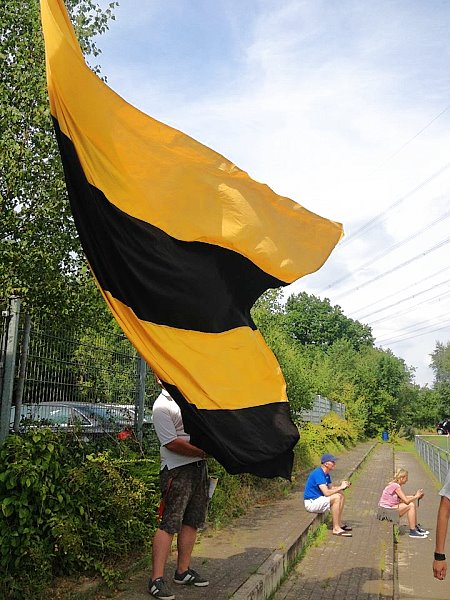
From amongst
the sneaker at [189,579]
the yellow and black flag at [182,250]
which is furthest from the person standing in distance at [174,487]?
the yellow and black flag at [182,250]

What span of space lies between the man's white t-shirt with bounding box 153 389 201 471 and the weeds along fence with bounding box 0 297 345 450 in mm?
1438

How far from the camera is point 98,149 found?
460 centimetres

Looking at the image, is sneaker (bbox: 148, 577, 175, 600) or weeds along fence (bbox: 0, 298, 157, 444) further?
weeds along fence (bbox: 0, 298, 157, 444)

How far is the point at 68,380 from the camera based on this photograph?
24.6ft

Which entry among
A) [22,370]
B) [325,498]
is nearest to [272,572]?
[22,370]

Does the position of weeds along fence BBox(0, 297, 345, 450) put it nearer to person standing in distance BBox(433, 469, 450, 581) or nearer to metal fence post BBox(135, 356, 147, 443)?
metal fence post BBox(135, 356, 147, 443)

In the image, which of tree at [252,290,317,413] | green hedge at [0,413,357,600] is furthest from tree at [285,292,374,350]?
green hedge at [0,413,357,600]

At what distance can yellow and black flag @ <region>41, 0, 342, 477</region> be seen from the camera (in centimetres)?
459

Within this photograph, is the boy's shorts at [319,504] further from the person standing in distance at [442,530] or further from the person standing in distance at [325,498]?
the person standing in distance at [442,530]

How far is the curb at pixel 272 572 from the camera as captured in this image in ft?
20.4

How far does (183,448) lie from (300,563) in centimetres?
353

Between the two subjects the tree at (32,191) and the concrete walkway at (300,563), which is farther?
the tree at (32,191)

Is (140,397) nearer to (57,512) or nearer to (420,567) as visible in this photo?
(57,512)

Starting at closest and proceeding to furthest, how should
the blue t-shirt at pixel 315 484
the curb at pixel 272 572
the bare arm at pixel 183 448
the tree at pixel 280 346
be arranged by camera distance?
the bare arm at pixel 183 448, the curb at pixel 272 572, the blue t-shirt at pixel 315 484, the tree at pixel 280 346
